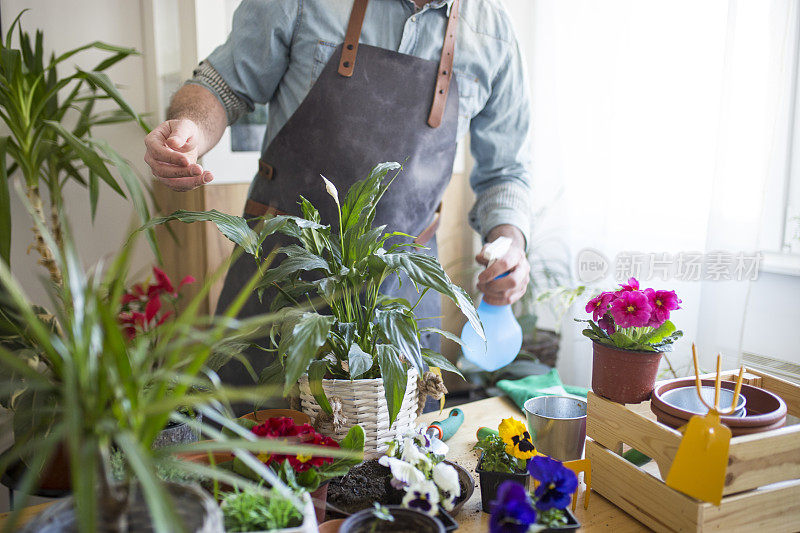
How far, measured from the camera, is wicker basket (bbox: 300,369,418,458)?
0.88m

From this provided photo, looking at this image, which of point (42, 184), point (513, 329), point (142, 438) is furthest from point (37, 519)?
point (42, 184)

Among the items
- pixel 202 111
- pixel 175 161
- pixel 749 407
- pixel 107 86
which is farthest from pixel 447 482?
pixel 107 86

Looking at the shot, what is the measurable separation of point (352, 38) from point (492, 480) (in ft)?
3.09

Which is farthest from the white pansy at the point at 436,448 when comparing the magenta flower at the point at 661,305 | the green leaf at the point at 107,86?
the green leaf at the point at 107,86

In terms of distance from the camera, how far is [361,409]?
2.91 feet

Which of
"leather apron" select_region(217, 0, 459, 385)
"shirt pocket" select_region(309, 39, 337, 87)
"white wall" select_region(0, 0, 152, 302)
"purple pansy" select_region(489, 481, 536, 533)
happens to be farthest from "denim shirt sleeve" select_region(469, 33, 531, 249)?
"white wall" select_region(0, 0, 152, 302)

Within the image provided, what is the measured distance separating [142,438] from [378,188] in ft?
1.71

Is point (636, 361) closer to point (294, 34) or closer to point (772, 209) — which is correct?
point (294, 34)

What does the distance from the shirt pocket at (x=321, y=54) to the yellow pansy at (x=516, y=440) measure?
2.79ft

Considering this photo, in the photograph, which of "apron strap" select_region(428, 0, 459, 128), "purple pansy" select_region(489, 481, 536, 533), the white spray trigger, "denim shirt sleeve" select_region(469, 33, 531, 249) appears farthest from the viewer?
"denim shirt sleeve" select_region(469, 33, 531, 249)

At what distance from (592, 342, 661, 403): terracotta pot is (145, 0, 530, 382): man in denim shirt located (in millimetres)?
331

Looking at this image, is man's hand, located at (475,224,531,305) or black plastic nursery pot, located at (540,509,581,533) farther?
man's hand, located at (475,224,531,305)

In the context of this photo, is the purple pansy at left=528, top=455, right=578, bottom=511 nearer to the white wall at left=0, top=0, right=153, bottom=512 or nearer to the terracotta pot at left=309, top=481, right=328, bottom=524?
the terracotta pot at left=309, top=481, right=328, bottom=524

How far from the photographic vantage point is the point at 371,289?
0.93 m
